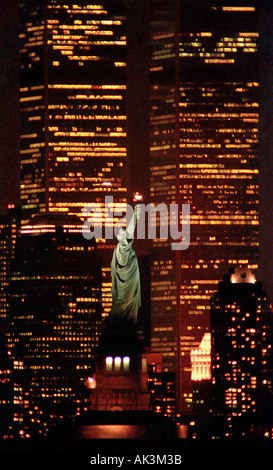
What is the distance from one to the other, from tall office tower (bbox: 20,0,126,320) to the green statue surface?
9.10m

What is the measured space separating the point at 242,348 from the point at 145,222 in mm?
7756

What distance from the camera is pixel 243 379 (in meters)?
81.6

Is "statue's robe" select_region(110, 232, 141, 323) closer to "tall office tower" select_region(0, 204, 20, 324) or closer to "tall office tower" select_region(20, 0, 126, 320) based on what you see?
"tall office tower" select_region(0, 204, 20, 324)

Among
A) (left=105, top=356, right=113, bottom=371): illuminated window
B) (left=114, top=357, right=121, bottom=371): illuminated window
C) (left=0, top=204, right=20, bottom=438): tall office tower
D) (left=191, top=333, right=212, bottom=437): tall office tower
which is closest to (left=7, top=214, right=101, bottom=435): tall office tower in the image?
(left=0, top=204, right=20, bottom=438): tall office tower

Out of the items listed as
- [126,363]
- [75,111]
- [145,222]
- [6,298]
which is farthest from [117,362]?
[75,111]

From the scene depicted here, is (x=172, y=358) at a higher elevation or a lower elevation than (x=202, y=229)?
lower

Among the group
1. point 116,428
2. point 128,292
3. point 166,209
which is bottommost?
point 116,428

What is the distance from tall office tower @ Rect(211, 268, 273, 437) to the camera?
81.1 m

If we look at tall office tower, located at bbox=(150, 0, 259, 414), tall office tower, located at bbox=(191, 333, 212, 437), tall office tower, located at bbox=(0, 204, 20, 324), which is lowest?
tall office tower, located at bbox=(191, 333, 212, 437)

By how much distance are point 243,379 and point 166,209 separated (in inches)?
419

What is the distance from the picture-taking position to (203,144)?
94.5 metres
